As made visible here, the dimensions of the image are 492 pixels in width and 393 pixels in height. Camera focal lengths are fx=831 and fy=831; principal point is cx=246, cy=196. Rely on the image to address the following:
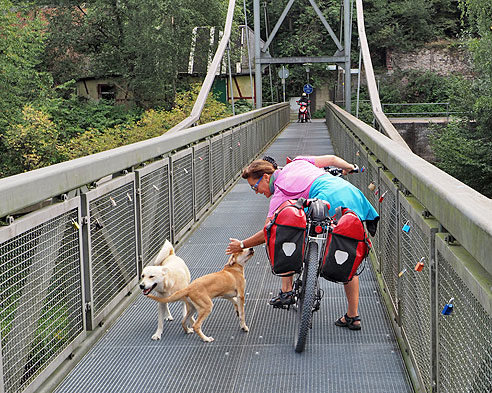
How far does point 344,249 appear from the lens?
182 inches

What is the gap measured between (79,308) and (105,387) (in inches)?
26.5

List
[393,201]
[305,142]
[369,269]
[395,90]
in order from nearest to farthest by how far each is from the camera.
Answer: [393,201]
[369,269]
[305,142]
[395,90]

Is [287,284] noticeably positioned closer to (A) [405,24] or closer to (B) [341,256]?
(B) [341,256]

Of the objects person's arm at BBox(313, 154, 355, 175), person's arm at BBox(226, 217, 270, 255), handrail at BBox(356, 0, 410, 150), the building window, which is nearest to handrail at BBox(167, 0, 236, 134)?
handrail at BBox(356, 0, 410, 150)

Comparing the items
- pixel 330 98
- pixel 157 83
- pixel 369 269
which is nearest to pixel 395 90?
pixel 330 98

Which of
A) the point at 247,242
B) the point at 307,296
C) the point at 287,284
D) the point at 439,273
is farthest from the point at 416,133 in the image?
the point at 439,273

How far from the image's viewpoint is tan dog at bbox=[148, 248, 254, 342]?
16.8 ft

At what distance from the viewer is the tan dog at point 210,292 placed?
5.11m

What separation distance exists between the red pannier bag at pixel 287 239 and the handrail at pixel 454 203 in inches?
24.7

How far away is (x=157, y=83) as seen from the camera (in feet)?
152

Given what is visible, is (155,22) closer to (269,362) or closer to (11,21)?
(11,21)

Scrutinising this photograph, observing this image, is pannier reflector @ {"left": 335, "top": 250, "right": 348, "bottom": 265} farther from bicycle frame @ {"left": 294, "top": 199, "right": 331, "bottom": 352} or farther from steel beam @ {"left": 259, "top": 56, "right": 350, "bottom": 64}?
steel beam @ {"left": 259, "top": 56, "right": 350, "bottom": 64}

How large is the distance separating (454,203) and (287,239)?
1.84 meters

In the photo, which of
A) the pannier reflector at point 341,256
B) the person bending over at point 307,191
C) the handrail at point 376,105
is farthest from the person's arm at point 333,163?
the pannier reflector at point 341,256
